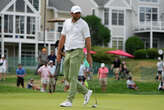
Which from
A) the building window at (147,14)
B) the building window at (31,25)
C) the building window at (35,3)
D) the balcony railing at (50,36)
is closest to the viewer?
the building window at (31,25)

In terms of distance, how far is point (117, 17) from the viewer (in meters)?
57.3

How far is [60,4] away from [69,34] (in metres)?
44.5

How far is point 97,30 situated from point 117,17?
6.35m

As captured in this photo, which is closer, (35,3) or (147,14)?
(35,3)

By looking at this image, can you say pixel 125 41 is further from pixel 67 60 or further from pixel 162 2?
pixel 67 60

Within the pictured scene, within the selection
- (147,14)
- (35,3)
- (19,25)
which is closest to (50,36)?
(19,25)

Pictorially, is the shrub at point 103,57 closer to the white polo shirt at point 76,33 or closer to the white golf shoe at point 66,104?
the white polo shirt at point 76,33

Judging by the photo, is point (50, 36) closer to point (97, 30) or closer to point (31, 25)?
point (31, 25)

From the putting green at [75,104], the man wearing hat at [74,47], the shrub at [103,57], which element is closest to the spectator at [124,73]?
the shrub at [103,57]

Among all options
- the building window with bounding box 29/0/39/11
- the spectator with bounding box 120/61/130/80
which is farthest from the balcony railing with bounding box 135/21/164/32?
the spectator with bounding box 120/61/130/80

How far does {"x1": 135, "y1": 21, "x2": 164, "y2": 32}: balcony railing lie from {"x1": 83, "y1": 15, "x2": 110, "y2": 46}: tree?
6.29 m

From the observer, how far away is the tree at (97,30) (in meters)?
51.6

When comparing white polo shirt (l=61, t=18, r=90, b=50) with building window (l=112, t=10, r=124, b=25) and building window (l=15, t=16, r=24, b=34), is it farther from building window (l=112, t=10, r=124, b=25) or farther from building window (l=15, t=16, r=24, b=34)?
Result: building window (l=112, t=10, r=124, b=25)

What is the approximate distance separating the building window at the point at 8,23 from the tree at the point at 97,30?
916 cm
